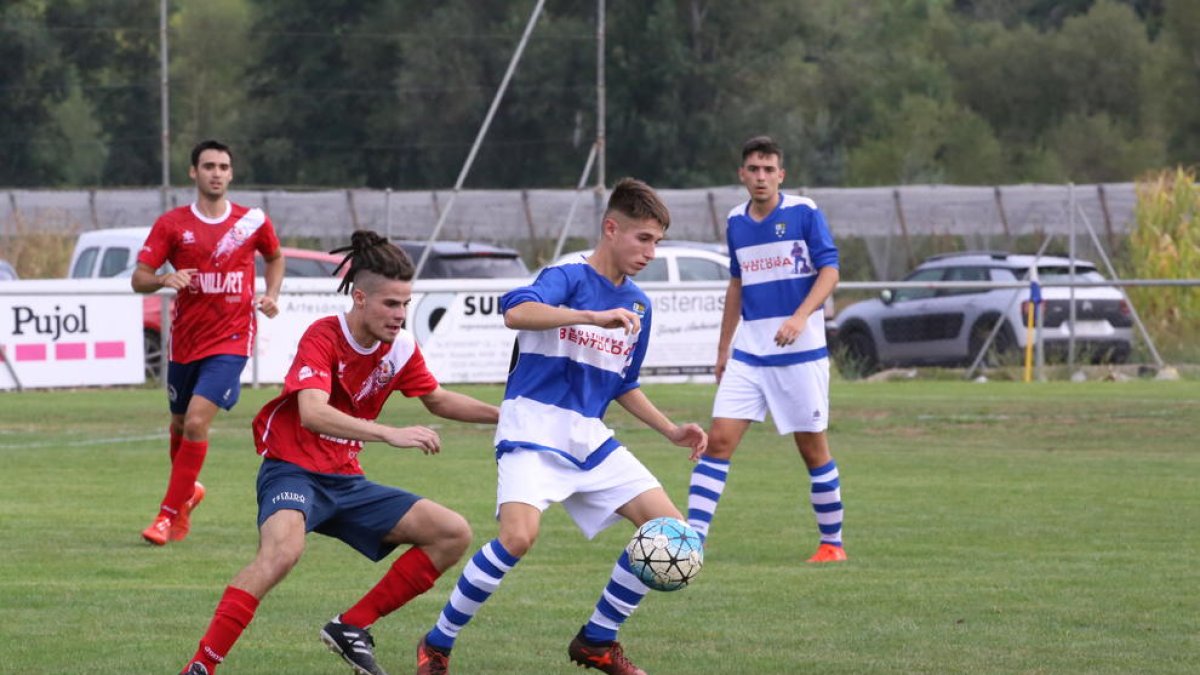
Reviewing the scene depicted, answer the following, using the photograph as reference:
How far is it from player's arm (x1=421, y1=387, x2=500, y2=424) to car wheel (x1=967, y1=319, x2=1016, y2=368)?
55.7ft

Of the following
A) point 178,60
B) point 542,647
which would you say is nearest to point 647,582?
point 542,647

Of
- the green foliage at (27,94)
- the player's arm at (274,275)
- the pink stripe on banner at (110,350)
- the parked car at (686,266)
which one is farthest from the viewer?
the green foliage at (27,94)

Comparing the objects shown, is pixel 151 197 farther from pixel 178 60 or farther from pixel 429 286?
pixel 178 60

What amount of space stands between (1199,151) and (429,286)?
3841 cm

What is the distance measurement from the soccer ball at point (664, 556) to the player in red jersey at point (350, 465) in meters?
0.62

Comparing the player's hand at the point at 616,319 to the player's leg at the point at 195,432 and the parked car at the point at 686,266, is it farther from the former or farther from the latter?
the parked car at the point at 686,266

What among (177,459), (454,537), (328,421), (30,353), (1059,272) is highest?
(328,421)

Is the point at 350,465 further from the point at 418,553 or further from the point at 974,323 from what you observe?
the point at 974,323

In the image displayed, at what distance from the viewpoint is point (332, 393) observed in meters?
6.57

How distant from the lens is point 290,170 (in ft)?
156

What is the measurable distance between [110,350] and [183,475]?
11.3 m

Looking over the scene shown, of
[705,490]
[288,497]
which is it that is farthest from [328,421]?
[705,490]

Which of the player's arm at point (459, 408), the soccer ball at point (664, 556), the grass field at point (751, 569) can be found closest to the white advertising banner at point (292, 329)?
the grass field at point (751, 569)

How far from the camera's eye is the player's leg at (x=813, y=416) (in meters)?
9.57
